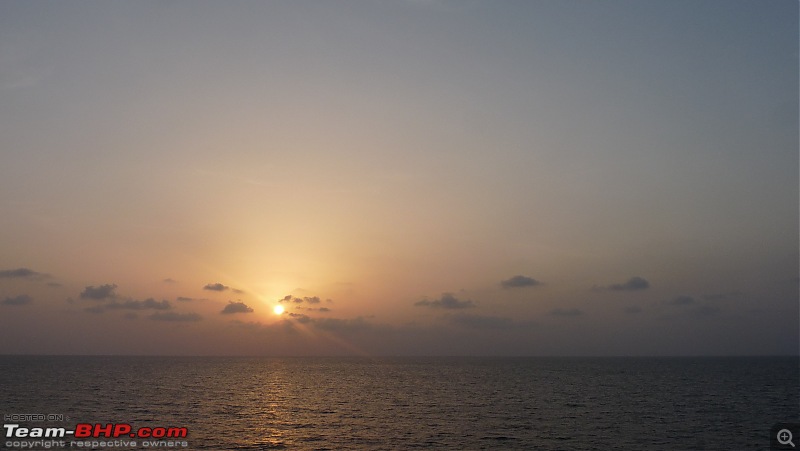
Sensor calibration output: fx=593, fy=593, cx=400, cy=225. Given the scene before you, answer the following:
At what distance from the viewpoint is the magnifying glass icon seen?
7364 centimetres

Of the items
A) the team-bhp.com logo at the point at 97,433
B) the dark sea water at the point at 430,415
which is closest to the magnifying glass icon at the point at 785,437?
the dark sea water at the point at 430,415

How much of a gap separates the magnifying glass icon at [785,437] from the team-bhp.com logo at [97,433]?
240ft

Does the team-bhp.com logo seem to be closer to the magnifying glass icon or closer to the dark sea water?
the dark sea water

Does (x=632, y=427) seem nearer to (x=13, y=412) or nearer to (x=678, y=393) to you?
(x=678, y=393)

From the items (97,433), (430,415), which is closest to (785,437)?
(430,415)

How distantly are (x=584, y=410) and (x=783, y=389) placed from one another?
95.6 metres

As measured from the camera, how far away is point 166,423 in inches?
3334

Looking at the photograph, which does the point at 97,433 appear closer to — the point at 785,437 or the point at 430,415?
the point at 430,415

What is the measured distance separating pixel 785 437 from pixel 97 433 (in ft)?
291

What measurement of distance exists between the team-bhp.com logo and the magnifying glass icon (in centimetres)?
7303

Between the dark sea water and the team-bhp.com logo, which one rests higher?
the team-bhp.com logo

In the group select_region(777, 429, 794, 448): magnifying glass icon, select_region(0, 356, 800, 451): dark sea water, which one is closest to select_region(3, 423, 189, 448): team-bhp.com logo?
select_region(0, 356, 800, 451): dark sea water

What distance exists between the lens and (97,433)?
249 feet

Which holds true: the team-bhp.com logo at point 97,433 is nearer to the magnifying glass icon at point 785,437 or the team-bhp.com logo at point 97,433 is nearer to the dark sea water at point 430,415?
the dark sea water at point 430,415
